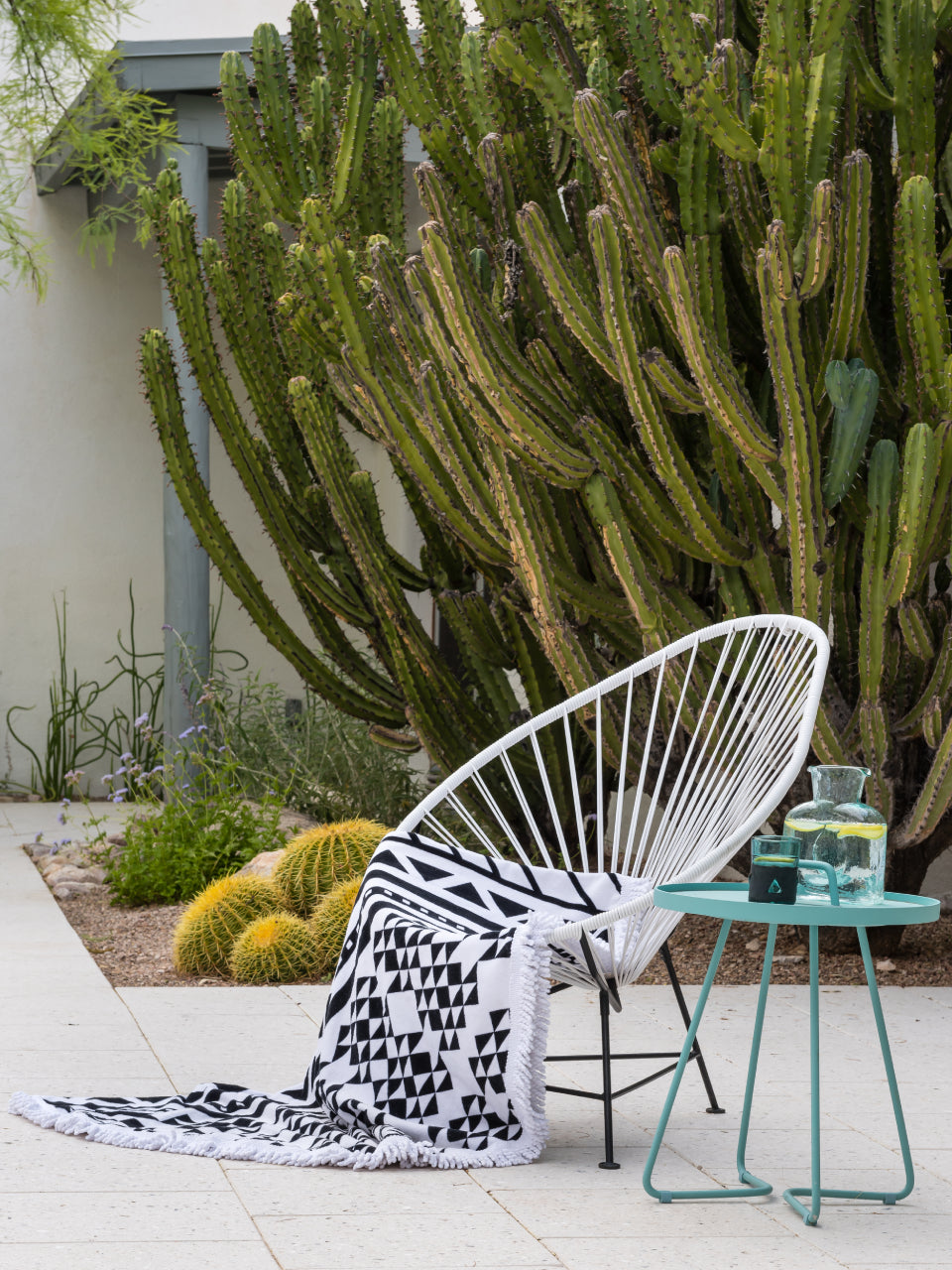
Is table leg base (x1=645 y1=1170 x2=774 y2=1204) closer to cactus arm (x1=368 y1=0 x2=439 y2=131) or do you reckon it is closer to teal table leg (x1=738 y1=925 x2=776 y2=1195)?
teal table leg (x1=738 y1=925 x2=776 y2=1195)

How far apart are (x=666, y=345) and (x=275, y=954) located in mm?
2085

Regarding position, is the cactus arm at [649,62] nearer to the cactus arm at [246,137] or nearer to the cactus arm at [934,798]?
the cactus arm at [246,137]

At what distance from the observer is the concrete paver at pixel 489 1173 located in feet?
7.71

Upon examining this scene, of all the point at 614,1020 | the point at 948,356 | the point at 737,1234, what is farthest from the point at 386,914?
the point at 948,356

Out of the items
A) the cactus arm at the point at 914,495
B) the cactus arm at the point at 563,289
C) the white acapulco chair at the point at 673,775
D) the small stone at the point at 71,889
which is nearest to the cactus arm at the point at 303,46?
the cactus arm at the point at 563,289

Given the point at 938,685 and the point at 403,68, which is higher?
the point at 403,68

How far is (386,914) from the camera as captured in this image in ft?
9.78

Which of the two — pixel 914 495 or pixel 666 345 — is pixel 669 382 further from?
pixel 914 495

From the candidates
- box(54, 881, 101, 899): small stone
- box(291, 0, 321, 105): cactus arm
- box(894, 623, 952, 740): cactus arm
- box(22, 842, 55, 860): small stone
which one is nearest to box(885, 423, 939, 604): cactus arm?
box(894, 623, 952, 740): cactus arm

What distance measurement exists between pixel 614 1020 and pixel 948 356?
1905 millimetres

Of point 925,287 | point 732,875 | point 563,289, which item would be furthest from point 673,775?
point 925,287

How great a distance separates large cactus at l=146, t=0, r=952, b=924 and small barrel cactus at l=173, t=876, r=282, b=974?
3.10ft

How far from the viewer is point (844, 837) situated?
2.57 metres

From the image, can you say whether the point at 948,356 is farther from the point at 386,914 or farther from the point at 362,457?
the point at 362,457
